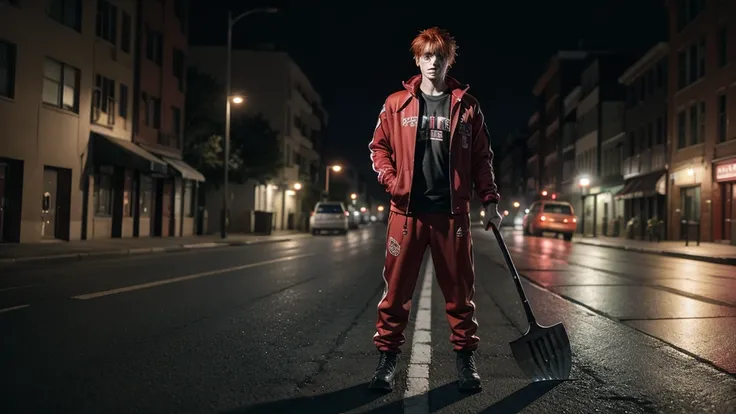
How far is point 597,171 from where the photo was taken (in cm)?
5388

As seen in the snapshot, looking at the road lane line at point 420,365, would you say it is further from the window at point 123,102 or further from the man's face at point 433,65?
the window at point 123,102

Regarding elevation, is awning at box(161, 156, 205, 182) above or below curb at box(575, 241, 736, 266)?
above

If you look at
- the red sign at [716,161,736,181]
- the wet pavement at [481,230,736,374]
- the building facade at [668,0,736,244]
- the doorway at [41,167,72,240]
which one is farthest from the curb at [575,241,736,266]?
the doorway at [41,167,72,240]

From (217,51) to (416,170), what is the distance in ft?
175

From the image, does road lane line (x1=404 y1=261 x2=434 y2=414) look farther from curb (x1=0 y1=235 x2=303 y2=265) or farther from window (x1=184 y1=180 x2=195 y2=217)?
window (x1=184 y1=180 x2=195 y2=217)

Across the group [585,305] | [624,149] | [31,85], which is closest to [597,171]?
[624,149]

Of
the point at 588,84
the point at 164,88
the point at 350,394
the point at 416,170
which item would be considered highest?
the point at 588,84

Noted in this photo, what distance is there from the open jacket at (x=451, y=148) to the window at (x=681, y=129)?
32963mm

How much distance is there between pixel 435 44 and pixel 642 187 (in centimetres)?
3811

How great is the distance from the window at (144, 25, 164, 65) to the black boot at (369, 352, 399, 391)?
89.8 feet

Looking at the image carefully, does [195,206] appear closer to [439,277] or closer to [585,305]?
[585,305]

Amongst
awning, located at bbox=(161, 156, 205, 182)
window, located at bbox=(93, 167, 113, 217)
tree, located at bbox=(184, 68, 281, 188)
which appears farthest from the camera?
tree, located at bbox=(184, 68, 281, 188)

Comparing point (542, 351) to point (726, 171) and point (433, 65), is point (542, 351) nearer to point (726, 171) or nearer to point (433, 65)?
point (433, 65)

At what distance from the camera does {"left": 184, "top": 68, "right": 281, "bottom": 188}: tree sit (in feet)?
116
